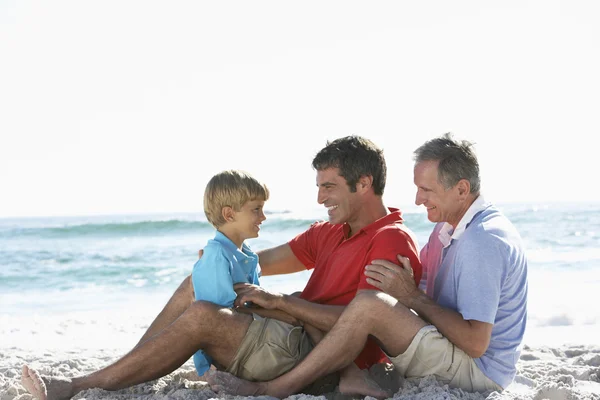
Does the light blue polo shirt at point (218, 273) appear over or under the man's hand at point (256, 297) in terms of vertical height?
over

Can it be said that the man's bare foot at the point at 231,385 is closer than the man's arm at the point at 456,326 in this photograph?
No

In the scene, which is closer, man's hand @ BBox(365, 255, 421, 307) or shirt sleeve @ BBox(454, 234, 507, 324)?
shirt sleeve @ BBox(454, 234, 507, 324)

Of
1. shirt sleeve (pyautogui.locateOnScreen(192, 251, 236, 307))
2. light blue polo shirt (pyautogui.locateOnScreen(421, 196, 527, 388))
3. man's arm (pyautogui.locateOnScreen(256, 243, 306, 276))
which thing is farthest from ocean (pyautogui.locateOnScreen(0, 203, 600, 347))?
shirt sleeve (pyautogui.locateOnScreen(192, 251, 236, 307))

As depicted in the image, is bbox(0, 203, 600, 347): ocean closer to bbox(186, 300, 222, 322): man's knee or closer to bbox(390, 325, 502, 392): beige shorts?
bbox(390, 325, 502, 392): beige shorts

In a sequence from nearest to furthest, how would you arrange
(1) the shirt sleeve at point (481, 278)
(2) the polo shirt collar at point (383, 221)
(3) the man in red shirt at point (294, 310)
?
(1) the shirt sleeve at point (481, 278) → (3) the man in red shirt at point (294, 310) → (2) the polo shirt collar at point (383, 221)

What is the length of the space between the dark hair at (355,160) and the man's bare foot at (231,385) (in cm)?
111

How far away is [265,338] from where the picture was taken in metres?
3.47

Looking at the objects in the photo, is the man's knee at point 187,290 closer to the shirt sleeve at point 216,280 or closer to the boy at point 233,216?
the boy at point 233,216

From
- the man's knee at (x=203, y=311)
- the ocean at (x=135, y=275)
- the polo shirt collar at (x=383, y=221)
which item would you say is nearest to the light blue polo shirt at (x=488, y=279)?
the polo shirt collar at (x=383, y=221)

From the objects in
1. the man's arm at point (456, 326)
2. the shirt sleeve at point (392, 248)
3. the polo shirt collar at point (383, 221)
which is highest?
the polo shirt collar at point (383, 221)

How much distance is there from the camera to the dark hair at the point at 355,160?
12.2 feet

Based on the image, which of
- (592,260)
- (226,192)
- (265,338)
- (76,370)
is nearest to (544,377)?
(265,338)

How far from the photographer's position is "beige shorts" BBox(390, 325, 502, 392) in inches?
128

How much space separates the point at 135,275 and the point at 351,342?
9.88 meters
